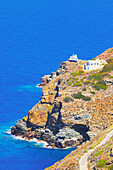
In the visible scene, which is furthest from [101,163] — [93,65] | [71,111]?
[93,65]

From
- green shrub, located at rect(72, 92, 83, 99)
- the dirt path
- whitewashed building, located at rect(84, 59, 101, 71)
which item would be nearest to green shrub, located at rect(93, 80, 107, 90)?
green shrub, located at rect(72, 92, 83, 99)

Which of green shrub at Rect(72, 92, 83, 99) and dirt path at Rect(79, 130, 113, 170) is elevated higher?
green shrub at Rect(72, 92, 83, 99)

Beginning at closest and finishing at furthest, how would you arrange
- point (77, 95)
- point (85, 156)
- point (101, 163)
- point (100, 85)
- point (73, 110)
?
point (101, 163) < point (85, 156) < point (73, 110) < point (77, 95) < point (100, 85)

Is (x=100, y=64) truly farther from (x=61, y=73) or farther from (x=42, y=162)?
(x=42, y=162)

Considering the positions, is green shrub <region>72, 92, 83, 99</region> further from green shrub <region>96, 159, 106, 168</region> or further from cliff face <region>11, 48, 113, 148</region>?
green shrub <region>96, 159, 106, 168</region>

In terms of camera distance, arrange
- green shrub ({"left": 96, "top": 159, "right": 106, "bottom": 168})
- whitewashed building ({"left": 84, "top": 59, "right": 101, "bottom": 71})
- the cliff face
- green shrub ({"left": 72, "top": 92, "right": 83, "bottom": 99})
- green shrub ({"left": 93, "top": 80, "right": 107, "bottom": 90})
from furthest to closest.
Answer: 1. whitewashed building ({"left": 84, "top": 59, "right": 101, "bottom": 71})
2. green shrub ({"left": 93, "top": 80, "right": 107, "bottom": 90})
3. green shrub ({"left": 72, "top": 92, "right": 83, "bottom": 99})
4. the cliff face
5. green shrub ({"left": 96, "top": 159, "right": 106, "bottom": 168})

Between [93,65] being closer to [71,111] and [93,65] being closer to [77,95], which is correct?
[77,95]

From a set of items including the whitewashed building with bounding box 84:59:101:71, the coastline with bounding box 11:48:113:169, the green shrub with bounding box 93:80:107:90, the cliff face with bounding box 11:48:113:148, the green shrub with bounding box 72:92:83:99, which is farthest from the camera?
the whitewashed building with bounding box 84:59:101:71

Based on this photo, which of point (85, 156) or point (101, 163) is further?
point (85, 156)
